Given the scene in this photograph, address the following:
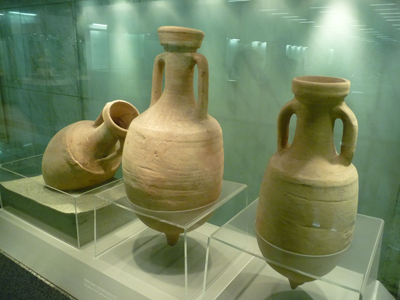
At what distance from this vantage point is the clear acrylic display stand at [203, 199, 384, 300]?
1.02m

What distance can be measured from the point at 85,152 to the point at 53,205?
307 mm

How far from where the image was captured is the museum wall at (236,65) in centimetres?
129

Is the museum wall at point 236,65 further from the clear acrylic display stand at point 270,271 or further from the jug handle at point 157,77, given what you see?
the jug handle at point 157,77

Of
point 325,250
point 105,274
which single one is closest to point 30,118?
point 105,274

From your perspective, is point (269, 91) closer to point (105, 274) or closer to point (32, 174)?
point (105, 274)

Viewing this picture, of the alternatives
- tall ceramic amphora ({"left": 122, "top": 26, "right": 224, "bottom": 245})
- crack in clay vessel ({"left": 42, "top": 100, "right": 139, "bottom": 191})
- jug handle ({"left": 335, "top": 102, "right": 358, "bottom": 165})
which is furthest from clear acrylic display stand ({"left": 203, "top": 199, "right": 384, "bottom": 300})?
crack in clay vessel ({"left": 42, "top": 100, "right": 139, "bottom": 191})

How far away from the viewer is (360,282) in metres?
0.97

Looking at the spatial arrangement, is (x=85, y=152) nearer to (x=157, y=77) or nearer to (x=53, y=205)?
(x=53, y=205)

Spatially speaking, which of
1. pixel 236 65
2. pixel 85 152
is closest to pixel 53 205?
pixel 85 152

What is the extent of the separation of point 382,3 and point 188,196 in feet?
3.17

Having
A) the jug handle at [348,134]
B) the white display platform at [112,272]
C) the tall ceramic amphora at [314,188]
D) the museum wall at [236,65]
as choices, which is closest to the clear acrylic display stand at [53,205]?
the white display platform at [112,272]

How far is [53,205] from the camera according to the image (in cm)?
172

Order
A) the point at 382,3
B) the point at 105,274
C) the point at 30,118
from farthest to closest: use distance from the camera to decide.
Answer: the point at 30,118 → the point at 105,274 → the point at 382,3

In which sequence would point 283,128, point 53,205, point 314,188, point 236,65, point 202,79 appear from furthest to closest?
point 53,205, point 236,65, point 202,79, point 283,128, point 314,188
